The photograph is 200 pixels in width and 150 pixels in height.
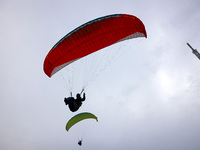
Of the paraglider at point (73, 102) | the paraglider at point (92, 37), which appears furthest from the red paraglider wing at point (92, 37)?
the paraglider at point (73, 102)

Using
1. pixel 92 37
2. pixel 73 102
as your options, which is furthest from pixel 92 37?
pixel 73 102

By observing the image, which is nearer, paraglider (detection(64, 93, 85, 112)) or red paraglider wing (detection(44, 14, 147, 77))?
red paraglider wing (detection(44, 14, 147, 77))

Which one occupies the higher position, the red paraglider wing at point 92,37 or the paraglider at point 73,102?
the red paraglider wing at point 92,37

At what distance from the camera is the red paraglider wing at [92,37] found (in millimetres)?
7562

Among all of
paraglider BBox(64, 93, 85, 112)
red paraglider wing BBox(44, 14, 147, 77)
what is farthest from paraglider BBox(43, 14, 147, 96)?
paraglider BBox(64, 93, 85, 112)

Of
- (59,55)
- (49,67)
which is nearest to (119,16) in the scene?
(59,55)

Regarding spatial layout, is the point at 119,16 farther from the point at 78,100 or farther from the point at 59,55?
the point at 78,100

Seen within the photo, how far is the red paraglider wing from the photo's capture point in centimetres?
756

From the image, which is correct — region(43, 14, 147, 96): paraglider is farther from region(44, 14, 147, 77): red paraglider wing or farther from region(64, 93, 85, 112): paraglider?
region(64, 93, 85, 112): paraglider

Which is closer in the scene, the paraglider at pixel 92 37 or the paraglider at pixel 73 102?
the paraglider at pixel 92 37

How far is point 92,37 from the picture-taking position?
8.10 metres

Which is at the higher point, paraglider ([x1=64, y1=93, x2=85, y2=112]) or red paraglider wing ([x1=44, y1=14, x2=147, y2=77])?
red paraglider wing ([x1=44, y1=14, x2=147, y2=77])

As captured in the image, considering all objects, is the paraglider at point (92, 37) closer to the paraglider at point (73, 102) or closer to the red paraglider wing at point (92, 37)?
the red paraglider wing at point (92, 37)

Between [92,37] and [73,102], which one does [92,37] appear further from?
[73,102]
